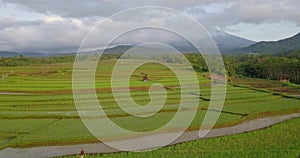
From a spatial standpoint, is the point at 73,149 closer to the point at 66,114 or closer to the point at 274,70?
the point at 66,114

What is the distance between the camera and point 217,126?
54.4ft

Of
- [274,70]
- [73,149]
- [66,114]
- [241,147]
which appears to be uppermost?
[274,70]

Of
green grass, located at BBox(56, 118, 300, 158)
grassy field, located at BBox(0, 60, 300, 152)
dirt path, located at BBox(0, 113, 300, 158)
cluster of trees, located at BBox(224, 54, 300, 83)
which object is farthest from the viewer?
cluster of trees, located at BBox(224, 54, 300, 83)

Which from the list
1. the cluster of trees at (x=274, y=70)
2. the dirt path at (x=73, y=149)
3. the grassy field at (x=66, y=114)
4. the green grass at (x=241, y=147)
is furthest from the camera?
the cluster of trees at (x=274, y=70)

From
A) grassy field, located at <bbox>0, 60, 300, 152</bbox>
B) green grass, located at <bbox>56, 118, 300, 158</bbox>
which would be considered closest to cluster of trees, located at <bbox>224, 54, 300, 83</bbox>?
grassy field, located at <bbox>0, 60, 300, 152</bbox>

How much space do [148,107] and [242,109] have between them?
20.5ft

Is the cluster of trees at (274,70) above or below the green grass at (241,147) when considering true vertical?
above

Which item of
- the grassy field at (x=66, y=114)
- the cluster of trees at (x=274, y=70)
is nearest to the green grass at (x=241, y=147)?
the grassy field at (x=66, y=114)

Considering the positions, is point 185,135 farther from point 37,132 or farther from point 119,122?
point 37,132

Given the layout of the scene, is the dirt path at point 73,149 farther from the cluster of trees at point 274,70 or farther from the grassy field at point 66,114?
the cluster of trees at point 274,70

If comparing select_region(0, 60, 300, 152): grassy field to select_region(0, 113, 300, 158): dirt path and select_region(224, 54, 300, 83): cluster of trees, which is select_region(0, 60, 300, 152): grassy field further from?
select_region(224, 54, 300, 83): cluster of trees

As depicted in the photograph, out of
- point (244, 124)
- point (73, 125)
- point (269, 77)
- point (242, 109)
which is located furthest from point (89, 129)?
point (269, 77)

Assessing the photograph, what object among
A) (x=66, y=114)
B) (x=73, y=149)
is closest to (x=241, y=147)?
(x=73, y=149)

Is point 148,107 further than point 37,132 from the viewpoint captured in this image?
Yes
